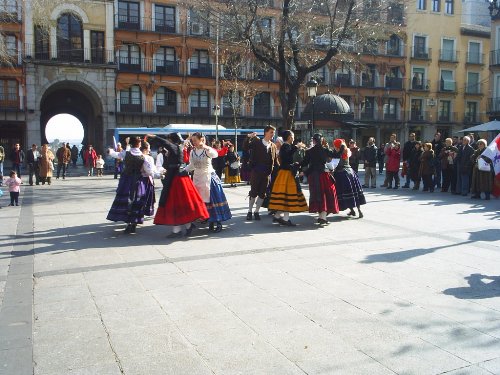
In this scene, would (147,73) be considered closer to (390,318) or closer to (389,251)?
(389,251)

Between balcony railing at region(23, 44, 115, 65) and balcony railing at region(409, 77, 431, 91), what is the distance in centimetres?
2855

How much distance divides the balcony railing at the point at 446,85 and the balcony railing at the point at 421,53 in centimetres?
278

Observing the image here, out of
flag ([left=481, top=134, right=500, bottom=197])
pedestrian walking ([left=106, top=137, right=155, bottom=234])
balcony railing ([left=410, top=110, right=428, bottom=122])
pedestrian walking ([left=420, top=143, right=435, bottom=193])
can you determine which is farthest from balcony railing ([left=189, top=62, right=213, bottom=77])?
flag ([left=481, top=134, right=500, bottom=197])

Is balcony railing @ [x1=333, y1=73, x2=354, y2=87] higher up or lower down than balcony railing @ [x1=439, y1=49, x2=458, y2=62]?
lower down

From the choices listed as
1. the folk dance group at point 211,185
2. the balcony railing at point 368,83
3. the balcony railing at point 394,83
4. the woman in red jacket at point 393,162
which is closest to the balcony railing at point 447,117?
the balcony railing at point 394,83

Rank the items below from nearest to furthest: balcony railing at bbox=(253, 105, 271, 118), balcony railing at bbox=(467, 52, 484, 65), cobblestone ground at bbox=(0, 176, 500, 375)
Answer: cobblestone ground at bbox=(0, 176, 500, 375)
balcony railing at bbox=(253, 105, 271, 118)
balcony railing at bbox=(467, 52, 484, 65)

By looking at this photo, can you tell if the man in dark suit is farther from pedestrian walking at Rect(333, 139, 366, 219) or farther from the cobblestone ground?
pedestrian walking at Rect(333, 139, 366, 219)

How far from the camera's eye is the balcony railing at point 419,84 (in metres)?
48.9

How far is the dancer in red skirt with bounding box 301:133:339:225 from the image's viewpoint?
31.0ft

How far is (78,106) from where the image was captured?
43.5 meters

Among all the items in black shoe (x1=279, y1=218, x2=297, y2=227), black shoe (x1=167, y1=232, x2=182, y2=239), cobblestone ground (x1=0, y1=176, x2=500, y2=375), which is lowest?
→ cobblestone ground (x1=0, y1=176, x2=500, y2=375)

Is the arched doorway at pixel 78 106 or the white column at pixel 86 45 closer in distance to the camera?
the white column at pixel 86 45

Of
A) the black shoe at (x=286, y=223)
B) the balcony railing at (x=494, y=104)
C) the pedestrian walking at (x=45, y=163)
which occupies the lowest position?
the black shoe at (x=286, y=223)

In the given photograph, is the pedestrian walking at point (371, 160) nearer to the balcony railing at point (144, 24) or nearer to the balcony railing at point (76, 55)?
the balcony railing at point (76, 55)
